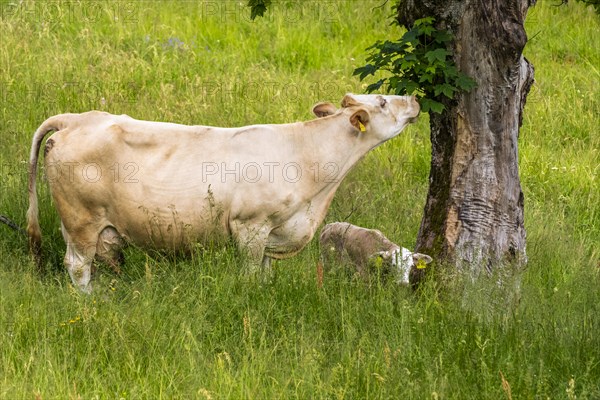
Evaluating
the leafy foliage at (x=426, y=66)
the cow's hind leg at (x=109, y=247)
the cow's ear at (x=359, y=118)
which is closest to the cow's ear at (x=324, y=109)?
the cow's ear at (x=359, y=118)

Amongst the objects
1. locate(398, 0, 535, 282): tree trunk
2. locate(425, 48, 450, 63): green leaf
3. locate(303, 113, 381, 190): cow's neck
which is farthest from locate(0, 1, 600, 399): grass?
locate(425, 48, 450, 63): green leaf

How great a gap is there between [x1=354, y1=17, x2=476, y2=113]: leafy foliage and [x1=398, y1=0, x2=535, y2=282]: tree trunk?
116 mm

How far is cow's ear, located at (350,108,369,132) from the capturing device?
21.7ft

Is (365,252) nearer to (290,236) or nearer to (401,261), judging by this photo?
(290,236)

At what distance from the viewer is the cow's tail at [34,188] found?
22.0ft

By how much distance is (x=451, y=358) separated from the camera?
516 centimetres

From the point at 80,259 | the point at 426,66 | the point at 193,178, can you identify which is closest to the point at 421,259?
the point at 426,66

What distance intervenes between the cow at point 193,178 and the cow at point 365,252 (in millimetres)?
448

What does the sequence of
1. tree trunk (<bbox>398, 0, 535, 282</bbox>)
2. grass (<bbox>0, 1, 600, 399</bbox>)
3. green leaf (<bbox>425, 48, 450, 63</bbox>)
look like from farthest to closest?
tree trunk (<bbox>398, 0, 535, 282</bbox>)
green leaf (<bbox>425, 48, 450, 63</bbox>)
grass (<bbox>0, 1, 600, 399</bbox>)

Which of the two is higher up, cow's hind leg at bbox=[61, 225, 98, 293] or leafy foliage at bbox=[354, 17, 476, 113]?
leafy foliage at bbox=[354, 17, 476, 113]

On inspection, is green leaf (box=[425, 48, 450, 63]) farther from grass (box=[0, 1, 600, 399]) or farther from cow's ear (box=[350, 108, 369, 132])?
grass (box=[0, 1, 600, 399])

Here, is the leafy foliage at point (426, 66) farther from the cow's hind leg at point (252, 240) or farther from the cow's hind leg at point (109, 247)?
the cow's hind leg at point (109, 247)

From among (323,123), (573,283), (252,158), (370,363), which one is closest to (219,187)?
(252,158)

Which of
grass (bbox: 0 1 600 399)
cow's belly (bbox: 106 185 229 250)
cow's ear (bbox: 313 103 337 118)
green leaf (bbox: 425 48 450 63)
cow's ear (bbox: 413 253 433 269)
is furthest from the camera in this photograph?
cow's ear (bbox: 313 103 337 118)
